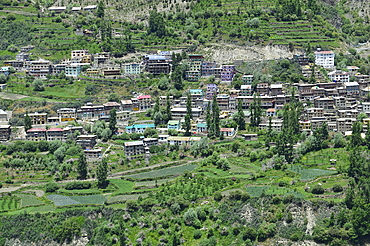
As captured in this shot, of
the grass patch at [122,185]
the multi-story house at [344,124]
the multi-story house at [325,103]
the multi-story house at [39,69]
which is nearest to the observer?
the grass patch at [122,185]

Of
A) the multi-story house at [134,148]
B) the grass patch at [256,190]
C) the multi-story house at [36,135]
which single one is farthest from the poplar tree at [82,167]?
the grass patch at [256,190]

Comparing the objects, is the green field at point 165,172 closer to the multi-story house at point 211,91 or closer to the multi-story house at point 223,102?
the multi-story house at point 223,102

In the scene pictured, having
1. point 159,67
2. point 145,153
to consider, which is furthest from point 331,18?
point 145,153

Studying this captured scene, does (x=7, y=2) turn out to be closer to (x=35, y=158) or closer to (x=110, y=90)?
(x=110, y=90)

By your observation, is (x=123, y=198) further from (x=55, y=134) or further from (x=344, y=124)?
(x=344, y=124)

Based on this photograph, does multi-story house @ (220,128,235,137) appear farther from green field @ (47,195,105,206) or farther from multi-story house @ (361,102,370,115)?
green field @ (47,195,105,206)

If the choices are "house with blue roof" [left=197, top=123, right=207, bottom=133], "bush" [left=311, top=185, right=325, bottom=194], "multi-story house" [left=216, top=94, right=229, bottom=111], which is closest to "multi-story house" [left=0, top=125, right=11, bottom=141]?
"house with blue roof" [left=197, top=123, right=207, bottom=133]
